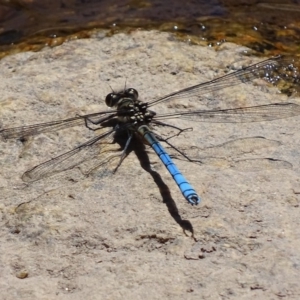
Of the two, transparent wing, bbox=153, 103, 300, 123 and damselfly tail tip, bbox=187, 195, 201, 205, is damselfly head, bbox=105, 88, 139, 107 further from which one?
damselfly tail tip, bbox=187, 195, 201, 205

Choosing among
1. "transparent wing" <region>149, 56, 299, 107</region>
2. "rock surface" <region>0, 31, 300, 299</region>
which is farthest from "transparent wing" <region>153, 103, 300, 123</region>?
"transparent wing" <region>149, 56, 299, 107</region>

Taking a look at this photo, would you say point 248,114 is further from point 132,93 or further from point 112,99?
point 112,99

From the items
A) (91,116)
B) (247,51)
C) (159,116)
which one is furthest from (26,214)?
(247,51)

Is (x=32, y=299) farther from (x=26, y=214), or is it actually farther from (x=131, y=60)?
(x=131, y=60)

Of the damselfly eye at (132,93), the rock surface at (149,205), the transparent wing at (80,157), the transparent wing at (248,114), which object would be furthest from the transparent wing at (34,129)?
the transparent wing at (248,114)

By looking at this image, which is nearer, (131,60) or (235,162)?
(235,162)

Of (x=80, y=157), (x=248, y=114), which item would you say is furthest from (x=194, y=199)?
(x=248, y=114)
